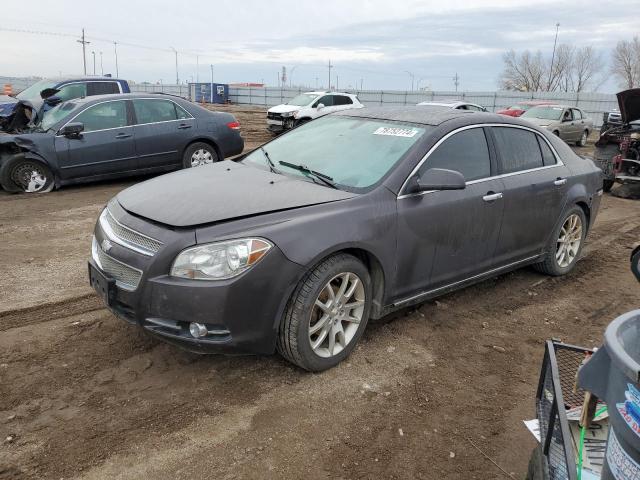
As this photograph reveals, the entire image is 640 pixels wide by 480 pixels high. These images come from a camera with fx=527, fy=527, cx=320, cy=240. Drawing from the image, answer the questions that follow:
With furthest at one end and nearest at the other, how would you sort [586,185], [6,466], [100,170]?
[100,170] → [586,185] → [6,466]

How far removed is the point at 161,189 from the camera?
12.1 ft

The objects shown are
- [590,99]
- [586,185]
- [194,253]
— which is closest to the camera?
[194,253]

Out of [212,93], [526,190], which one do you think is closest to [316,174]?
[526,190]

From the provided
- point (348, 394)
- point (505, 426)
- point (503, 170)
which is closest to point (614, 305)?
point (503, 170)

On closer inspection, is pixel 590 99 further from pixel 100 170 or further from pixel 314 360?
pixel 314 360

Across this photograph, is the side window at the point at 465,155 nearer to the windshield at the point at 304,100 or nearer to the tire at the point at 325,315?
the tire at the point at 325,315

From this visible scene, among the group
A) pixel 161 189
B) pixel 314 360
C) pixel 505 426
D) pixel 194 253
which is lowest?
pixel 505 426

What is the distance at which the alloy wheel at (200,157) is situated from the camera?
968 cm

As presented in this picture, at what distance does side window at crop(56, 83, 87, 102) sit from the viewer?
11289mm

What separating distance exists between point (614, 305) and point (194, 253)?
3.93m

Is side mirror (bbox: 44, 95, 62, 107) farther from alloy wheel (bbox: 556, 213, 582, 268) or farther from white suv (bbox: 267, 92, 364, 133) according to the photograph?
white suv (bbox: 267, 92, 364, 133)

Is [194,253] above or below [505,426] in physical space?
above

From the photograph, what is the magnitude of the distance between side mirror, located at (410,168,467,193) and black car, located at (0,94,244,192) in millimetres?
6620

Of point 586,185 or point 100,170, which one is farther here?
point 100,170
